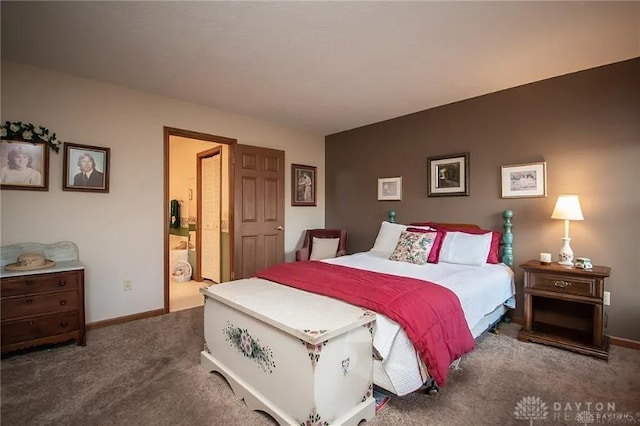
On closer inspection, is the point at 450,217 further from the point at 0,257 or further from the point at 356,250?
the point at 0,257

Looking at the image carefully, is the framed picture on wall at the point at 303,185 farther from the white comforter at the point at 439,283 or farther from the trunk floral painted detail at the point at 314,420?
the trunk floral painted detail at the point at 314,420

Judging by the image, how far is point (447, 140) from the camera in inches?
145

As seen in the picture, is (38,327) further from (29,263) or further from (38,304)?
(29,263)

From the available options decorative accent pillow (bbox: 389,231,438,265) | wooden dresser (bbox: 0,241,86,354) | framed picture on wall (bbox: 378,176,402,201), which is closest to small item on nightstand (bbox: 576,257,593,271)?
decorative accent pillow (bbox: 389,231,438,265)

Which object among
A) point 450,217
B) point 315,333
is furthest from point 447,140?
point 315,333

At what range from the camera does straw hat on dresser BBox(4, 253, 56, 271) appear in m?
2.38

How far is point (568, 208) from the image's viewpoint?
2602mm

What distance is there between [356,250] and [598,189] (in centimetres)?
288

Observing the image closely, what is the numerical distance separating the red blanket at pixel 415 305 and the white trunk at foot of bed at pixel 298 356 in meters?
0.12

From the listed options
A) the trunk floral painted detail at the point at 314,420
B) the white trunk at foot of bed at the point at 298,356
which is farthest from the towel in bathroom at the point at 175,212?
the trunk floral painted detail at the point at 314,420

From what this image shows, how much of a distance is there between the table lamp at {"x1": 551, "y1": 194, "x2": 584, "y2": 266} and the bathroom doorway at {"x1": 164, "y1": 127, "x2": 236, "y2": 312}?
3.52 meters

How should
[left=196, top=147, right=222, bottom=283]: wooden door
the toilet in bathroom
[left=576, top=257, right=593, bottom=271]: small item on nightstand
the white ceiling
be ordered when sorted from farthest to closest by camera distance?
1. the toilet in bathroom
2. [left=196, top=147, right=222, bottom=283]: wooden door
3. [left=576, top=257, right=593, bottom=271]: small item on nightstand
4. the white ceiling

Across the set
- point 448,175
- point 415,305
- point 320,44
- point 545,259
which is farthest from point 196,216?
point 545,259

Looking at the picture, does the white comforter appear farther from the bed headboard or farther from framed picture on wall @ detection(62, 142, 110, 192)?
framed picture on wall @ detection(62, 142, 110, 192)
